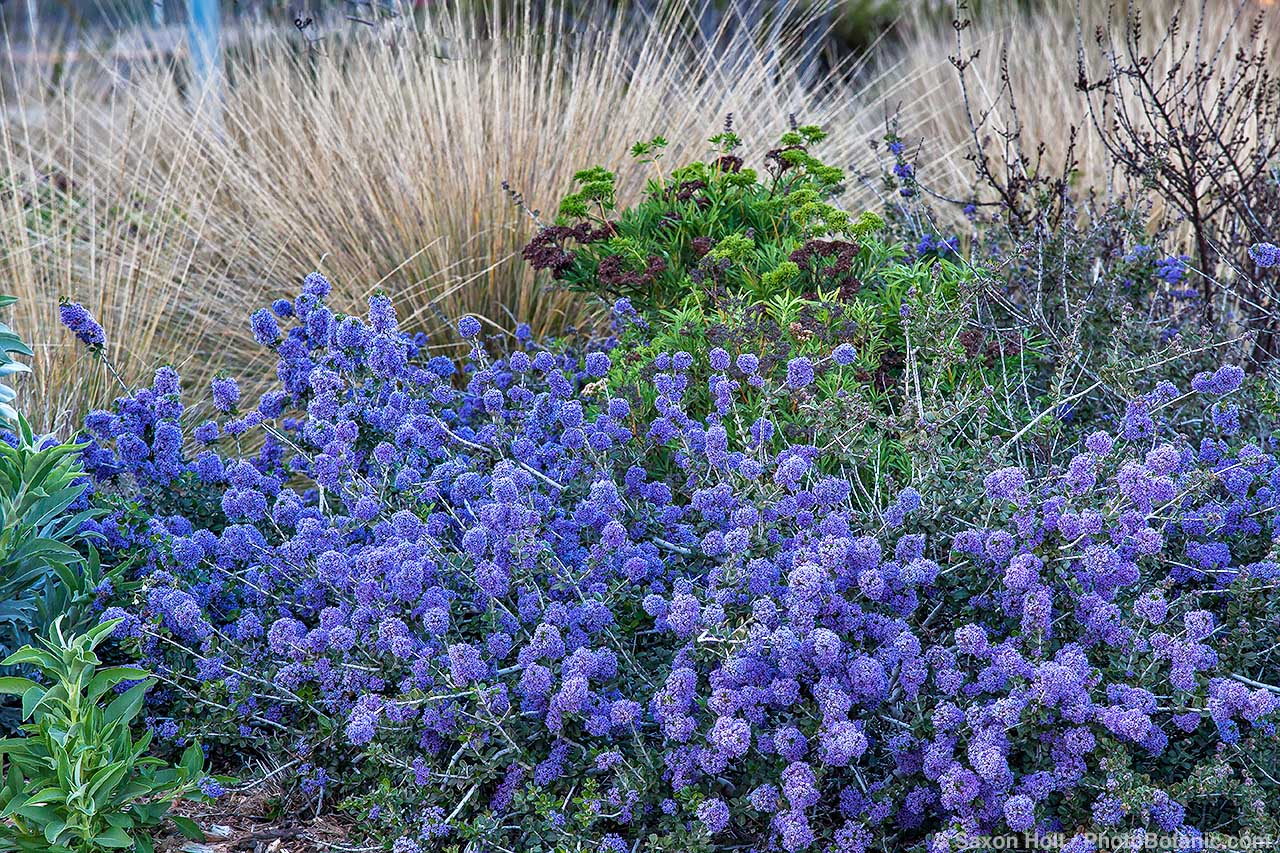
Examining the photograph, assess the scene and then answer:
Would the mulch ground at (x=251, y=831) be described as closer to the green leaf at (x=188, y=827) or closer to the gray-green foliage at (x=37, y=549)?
the green leaf at (x=188, y=827)

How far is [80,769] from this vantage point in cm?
205

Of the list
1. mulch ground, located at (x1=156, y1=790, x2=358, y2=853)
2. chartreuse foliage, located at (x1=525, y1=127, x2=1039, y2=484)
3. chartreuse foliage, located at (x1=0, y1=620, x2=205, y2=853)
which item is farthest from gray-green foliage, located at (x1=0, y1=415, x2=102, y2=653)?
chartreuse foliage, located at (x1=525, y1=127, x2=1039, y2=484)

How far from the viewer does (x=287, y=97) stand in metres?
5.41

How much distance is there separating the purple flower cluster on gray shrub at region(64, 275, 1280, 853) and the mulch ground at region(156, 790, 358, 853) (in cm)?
14

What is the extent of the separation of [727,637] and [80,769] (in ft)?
Answer: 3.76

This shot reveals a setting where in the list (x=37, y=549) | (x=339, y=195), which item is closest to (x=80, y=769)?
(x=37, y=549)

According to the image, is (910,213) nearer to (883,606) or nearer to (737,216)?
(737,216)

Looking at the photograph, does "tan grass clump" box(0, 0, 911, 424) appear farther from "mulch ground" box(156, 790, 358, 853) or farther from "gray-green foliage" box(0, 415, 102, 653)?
"mulch ground" box(156, 790, 358, 853)

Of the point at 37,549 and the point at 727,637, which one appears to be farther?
the point at 37,549

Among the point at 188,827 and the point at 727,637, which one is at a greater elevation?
the point at 727,637

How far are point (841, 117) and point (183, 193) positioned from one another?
11.1 feet

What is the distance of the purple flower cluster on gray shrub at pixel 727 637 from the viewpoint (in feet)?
6.47

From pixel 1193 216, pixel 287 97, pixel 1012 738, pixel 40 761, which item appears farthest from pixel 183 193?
pixel 1012 738

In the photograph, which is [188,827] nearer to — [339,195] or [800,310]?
[800,310]
